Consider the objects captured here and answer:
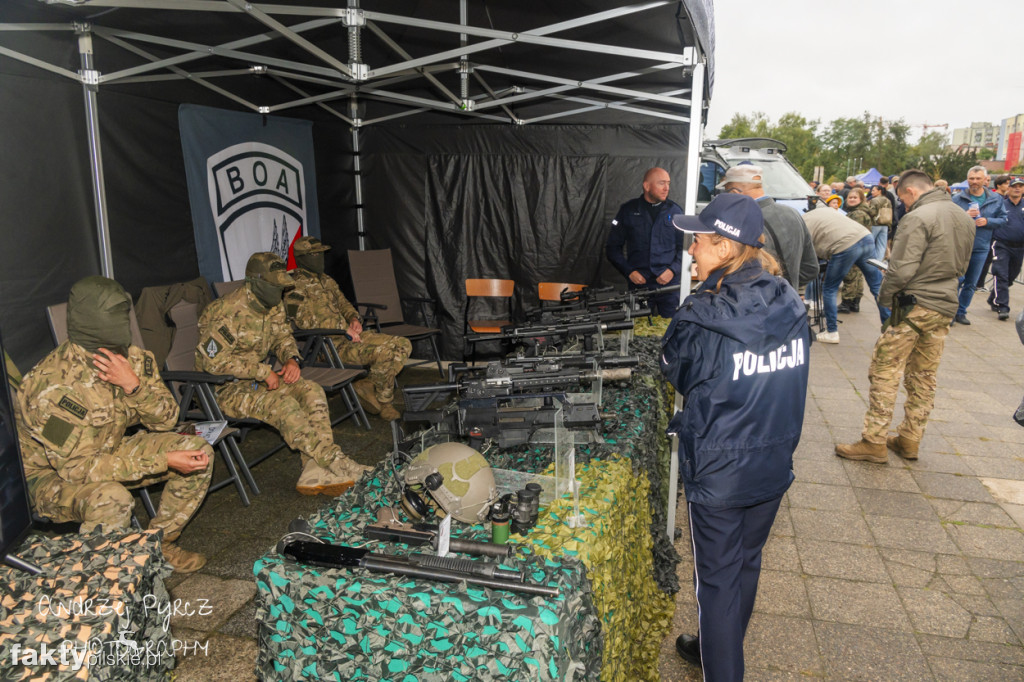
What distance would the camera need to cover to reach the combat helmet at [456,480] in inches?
71.9

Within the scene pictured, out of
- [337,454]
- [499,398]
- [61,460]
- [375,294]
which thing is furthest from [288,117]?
[499,398]

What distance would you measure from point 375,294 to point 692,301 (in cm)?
529

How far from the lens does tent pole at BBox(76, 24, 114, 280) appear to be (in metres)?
3.96

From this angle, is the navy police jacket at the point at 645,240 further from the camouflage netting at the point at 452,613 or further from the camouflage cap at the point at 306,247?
the camouflage netting at the point at 452,613

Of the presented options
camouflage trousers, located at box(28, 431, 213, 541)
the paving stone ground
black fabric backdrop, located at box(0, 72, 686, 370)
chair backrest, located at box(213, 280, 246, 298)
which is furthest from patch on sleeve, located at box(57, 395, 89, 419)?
chair backrest, located at box(213, 280, 246, 298)

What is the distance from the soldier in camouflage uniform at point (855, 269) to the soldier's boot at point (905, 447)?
20.0ft

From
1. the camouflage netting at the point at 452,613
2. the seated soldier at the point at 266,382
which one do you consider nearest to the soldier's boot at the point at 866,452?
the camouflage netting at the point at 452,613

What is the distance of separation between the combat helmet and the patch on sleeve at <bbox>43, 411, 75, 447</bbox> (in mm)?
1884

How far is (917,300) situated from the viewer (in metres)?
4.34

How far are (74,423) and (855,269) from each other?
10899 mm

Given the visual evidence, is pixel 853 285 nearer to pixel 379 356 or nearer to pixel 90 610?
pixel 379 356

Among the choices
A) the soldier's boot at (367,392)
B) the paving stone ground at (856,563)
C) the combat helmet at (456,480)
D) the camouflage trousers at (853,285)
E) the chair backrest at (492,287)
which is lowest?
the paving stone ground at (856,563)

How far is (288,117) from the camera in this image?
20.4 feet

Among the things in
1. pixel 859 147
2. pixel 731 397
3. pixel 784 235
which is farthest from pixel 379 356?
pixel 859 147
